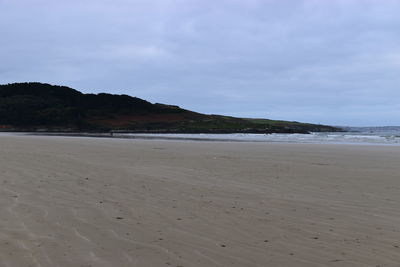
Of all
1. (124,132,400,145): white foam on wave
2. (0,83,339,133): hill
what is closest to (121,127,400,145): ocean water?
→ (124,132,400,145): white foam on wave

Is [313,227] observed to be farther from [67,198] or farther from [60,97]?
[60,97]

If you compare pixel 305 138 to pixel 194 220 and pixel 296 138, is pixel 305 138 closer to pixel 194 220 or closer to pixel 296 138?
pixel 296 138

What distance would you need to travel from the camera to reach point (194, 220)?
5684 millimetres

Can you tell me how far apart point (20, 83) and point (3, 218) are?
9033 centimetres

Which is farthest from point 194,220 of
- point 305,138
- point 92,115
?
point 92,115

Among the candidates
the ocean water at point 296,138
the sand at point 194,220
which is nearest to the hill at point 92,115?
the ocean water at point 296,138

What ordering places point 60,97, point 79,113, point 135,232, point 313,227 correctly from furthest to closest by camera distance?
point 60,97 < point 79,113 < point 313,227 < point 135,232

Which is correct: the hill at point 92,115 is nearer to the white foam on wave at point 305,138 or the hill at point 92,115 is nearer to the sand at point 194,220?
the white foam on wave at point 305,138

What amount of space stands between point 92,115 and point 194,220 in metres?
74.0

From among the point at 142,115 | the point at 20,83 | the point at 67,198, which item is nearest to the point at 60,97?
the point at 20,83

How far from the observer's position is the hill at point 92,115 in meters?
68.8

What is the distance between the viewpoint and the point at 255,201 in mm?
7145

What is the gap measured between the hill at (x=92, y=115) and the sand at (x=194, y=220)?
55828 mm

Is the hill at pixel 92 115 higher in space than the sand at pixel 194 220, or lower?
higher
